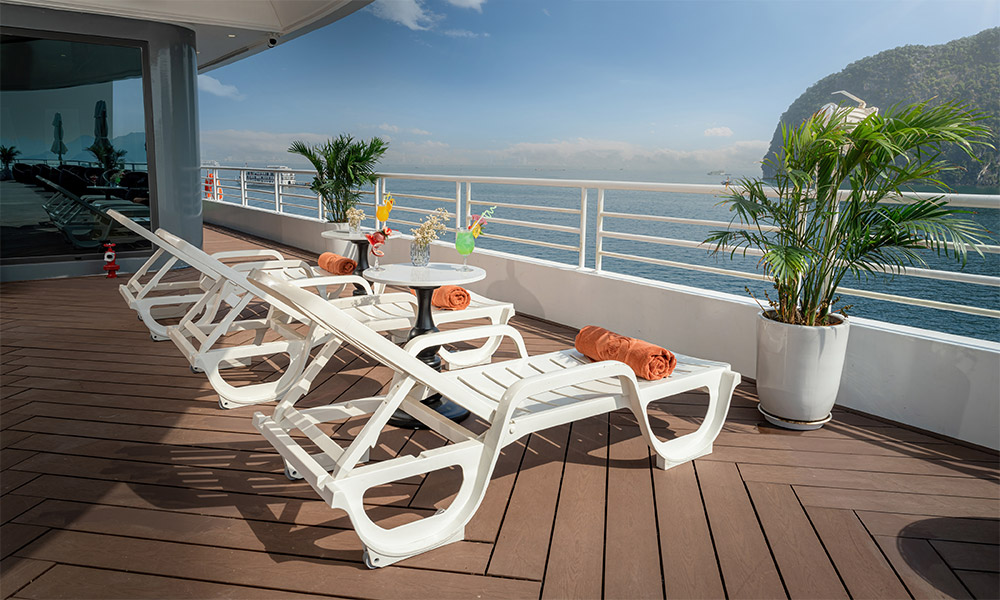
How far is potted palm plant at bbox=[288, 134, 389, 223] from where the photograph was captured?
5.90 m

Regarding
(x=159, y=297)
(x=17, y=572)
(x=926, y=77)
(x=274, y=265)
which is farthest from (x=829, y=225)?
(x=926, y=77)

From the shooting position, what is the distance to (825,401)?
2.59m

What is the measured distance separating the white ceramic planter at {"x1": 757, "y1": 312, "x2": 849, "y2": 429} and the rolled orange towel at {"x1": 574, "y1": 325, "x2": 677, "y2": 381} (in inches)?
21.6

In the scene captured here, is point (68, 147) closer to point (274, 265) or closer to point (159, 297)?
point (159, 297)

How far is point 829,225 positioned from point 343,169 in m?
4.46

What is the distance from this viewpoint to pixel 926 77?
36938 millimetres

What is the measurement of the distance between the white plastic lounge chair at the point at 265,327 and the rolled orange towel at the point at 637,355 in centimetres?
70

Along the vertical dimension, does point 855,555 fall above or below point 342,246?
below

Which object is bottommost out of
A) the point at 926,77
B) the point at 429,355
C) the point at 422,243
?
the point at 429,355

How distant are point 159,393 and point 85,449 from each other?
23.3 inches

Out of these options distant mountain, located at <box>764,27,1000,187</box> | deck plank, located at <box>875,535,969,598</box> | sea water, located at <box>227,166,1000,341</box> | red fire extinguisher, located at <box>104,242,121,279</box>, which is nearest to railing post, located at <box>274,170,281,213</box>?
sea water, located at <box>227,166,1000,341</box>

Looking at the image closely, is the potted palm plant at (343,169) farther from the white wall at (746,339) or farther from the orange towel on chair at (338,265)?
the orange towel on chair at (338,265)

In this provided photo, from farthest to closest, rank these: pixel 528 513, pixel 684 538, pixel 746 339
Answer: pixel 746 339 < pixel 528 513 < pixel 684 538

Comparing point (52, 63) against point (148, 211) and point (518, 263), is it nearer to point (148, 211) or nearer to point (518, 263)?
point (148, 211)
